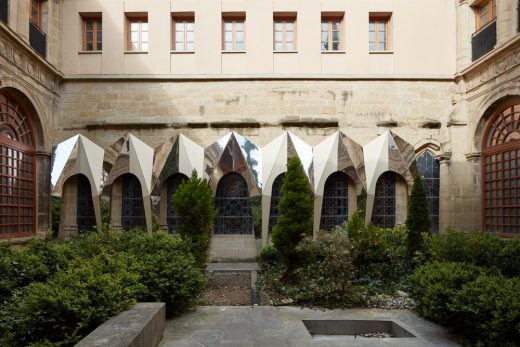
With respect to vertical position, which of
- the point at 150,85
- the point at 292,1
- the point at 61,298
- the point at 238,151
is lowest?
the point at 61,298

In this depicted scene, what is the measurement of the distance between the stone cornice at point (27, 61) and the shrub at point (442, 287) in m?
10.1

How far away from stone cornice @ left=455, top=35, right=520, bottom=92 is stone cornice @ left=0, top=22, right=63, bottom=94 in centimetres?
1197

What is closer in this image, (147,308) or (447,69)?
(147,308)

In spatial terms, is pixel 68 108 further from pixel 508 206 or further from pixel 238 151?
pixel 508 206

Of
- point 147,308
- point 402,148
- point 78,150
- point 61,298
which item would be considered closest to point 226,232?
point 78,150

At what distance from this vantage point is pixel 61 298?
4180 millimetres

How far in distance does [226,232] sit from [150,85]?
5.05 m

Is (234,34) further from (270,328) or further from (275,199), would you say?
(270,328)

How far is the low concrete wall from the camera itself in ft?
12.1

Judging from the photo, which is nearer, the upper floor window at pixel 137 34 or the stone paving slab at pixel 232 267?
the stone paving slab at pixel 232 267

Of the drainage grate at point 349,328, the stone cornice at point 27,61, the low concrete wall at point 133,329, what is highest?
the stone cornice at point 27,61

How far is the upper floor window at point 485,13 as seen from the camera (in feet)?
36.4

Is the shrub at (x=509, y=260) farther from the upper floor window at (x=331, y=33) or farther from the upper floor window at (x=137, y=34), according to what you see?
the upper floor window at (x=137, y=34)

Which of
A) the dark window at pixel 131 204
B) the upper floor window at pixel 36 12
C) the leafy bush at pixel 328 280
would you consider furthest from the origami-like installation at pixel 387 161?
the upper floor window at pixel 36 12
